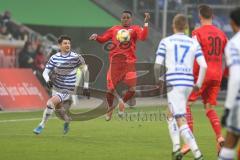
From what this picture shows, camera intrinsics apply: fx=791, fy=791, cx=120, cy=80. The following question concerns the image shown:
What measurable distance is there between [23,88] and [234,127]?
1843 cm

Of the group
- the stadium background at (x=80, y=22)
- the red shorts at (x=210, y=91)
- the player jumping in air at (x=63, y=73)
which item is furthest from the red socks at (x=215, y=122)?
the stadium background at (x=80, y=22)

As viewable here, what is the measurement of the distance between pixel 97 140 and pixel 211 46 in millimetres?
3627

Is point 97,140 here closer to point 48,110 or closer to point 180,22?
point 48,110

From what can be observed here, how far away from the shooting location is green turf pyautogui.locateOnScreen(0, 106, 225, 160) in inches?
566

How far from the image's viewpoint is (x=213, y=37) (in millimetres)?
15078

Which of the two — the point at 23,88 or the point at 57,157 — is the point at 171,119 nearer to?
the point at 57,157

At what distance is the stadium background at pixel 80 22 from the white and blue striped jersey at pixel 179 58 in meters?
18.6

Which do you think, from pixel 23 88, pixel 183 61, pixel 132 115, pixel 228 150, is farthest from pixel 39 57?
pixel 228 150

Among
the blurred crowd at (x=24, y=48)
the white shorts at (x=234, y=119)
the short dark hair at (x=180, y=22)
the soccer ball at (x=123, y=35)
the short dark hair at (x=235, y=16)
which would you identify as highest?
the short dark hair at (x=235, y=16)

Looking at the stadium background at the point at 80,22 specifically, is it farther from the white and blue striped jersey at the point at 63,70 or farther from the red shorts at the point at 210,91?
the red shorts at the point at 210,91

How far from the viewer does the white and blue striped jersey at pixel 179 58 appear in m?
13.0

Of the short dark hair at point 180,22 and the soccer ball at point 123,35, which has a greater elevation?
the short dark hair at point 180,22

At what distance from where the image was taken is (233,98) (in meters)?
9.77

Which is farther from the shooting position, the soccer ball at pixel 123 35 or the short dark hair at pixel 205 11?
the soccer ball at pixel 123 35
